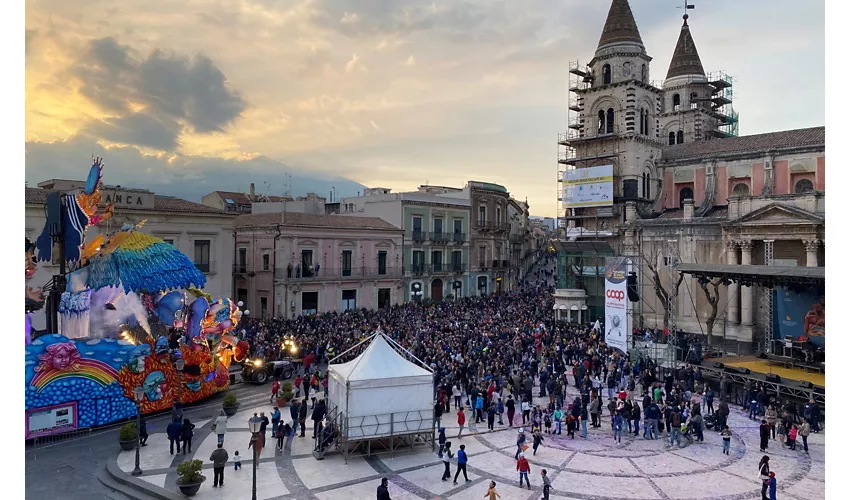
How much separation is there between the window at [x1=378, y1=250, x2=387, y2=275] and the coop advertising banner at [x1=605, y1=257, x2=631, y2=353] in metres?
18.6

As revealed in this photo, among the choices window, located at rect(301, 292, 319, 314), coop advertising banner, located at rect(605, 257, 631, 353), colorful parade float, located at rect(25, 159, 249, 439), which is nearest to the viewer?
colorful parade float, located at rect(25, 159, 249, 439)

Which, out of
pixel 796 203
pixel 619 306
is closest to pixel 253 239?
pixel 619 306

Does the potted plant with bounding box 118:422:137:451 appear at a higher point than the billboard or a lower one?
lower

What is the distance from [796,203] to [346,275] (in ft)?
85.2

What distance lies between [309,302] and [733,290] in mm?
24239

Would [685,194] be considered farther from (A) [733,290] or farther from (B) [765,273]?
(B) [765,273]

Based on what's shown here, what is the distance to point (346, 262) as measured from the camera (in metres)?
39.7

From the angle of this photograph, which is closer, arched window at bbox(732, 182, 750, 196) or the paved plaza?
the paved plaza

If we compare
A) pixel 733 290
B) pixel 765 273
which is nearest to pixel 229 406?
pixel 765 273

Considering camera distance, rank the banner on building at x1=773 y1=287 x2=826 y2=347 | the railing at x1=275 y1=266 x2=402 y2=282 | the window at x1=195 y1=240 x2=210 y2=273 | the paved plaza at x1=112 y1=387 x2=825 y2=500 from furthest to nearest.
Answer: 1. the railing at x1=275 y1=266 x2=402 y2=282
2. the window at x1=195 y1=240 x2=210 y2=273
3. the banner on building at x1=773 y1=287 x2=826 y2=347
4. the paved plaza at x1=112 y1=387 x2=825 y2=500

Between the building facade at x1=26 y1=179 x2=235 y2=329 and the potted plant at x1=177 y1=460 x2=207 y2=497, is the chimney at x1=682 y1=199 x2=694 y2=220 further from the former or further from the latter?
the potted plant at x1=177 y1=460 x2=207 y2=497

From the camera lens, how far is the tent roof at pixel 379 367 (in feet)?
48.4

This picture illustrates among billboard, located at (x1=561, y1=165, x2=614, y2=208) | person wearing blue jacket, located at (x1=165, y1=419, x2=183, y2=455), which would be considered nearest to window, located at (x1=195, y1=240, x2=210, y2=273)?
person wearing blue jacket, located at (x1=165, y1=419, x2=183, y2=455)

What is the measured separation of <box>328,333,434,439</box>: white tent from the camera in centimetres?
1455
